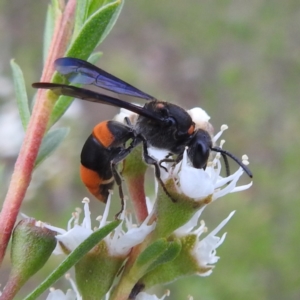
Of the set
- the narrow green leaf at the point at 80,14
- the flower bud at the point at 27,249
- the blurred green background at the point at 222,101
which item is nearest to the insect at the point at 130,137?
the narrow green leaf at the point at 80,14

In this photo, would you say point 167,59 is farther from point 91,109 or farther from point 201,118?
point 201,118

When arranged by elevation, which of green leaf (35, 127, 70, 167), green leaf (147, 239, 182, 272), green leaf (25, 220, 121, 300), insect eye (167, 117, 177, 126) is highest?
insect eye (167, 117, 177, 126)

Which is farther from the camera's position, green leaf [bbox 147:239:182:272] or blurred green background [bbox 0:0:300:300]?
blurred green background [bbox 0:0:300:300]

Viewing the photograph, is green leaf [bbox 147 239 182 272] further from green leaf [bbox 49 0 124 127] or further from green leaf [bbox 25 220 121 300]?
green leaf [bbox 49 0 124 127]

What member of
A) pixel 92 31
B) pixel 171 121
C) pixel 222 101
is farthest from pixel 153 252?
pixel 222 101

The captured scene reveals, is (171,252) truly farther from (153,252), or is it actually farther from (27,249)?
(27,249)

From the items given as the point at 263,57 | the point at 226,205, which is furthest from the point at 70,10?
the point at 263,57

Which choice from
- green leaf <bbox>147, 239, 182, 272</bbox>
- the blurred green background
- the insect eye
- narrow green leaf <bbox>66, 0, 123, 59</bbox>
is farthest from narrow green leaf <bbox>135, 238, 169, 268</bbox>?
the blurred green background
